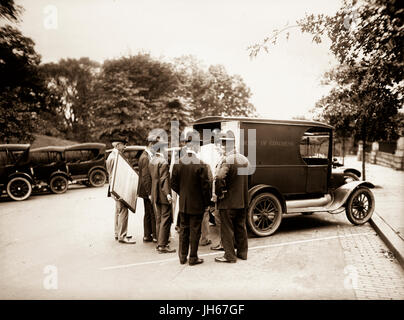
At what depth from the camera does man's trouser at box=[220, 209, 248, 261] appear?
17.0 feet

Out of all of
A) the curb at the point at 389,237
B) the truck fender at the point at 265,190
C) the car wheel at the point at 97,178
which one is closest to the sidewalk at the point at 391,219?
the curb at the point at 389,237

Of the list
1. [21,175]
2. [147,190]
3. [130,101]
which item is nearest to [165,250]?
[147,190]

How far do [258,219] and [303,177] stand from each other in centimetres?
152

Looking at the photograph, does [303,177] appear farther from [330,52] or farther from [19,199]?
[19,199]

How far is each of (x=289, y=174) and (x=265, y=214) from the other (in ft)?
3.64

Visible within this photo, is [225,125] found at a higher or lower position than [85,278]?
higher

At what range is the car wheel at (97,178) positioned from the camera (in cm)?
1559

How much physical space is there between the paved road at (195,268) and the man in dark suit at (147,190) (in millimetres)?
322

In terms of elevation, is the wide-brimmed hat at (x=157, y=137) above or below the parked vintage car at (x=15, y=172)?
above

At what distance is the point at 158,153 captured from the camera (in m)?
5.88

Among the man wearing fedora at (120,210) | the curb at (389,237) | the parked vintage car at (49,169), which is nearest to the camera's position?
the curb at (389,237)

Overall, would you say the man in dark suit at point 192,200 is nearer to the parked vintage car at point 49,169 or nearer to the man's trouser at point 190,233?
the man's trouser at point 190,233

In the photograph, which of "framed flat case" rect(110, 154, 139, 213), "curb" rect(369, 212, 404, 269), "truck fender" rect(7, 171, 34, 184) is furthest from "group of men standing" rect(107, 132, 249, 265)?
"truck fender" rect(7, 171, 34, 184)
